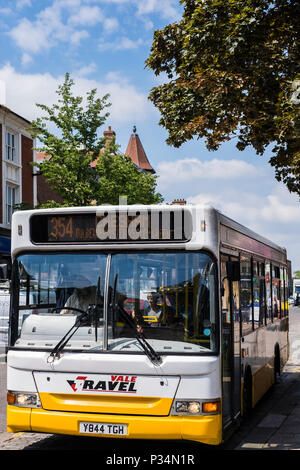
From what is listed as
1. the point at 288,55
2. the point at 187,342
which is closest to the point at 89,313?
the point at 187,342

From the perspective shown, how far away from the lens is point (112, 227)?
6.57m

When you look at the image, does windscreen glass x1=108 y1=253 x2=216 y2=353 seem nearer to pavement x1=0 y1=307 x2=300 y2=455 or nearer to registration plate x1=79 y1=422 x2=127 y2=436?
registration plate x1=79 y1=422 x2=127 y2=436

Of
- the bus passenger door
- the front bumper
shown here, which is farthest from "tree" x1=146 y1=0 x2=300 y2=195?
the front bumper

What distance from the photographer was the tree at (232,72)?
10.8 meters

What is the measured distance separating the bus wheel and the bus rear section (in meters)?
2.42

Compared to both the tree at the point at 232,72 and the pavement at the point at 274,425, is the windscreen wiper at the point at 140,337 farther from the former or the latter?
the tree at the point at 232,72

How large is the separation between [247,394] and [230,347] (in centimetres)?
177

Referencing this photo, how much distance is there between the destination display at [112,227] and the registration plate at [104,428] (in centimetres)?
177

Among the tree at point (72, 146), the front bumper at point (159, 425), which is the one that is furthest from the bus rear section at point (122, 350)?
the tree at point (72, 146)

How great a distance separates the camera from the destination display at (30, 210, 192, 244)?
6375 millimetres

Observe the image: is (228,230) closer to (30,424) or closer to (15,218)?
(15,218)

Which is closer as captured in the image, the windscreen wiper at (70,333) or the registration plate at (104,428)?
the registration plate at (104,428)

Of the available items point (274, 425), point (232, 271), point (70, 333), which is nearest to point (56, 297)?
point (70, 333)

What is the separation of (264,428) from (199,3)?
7840 mm
